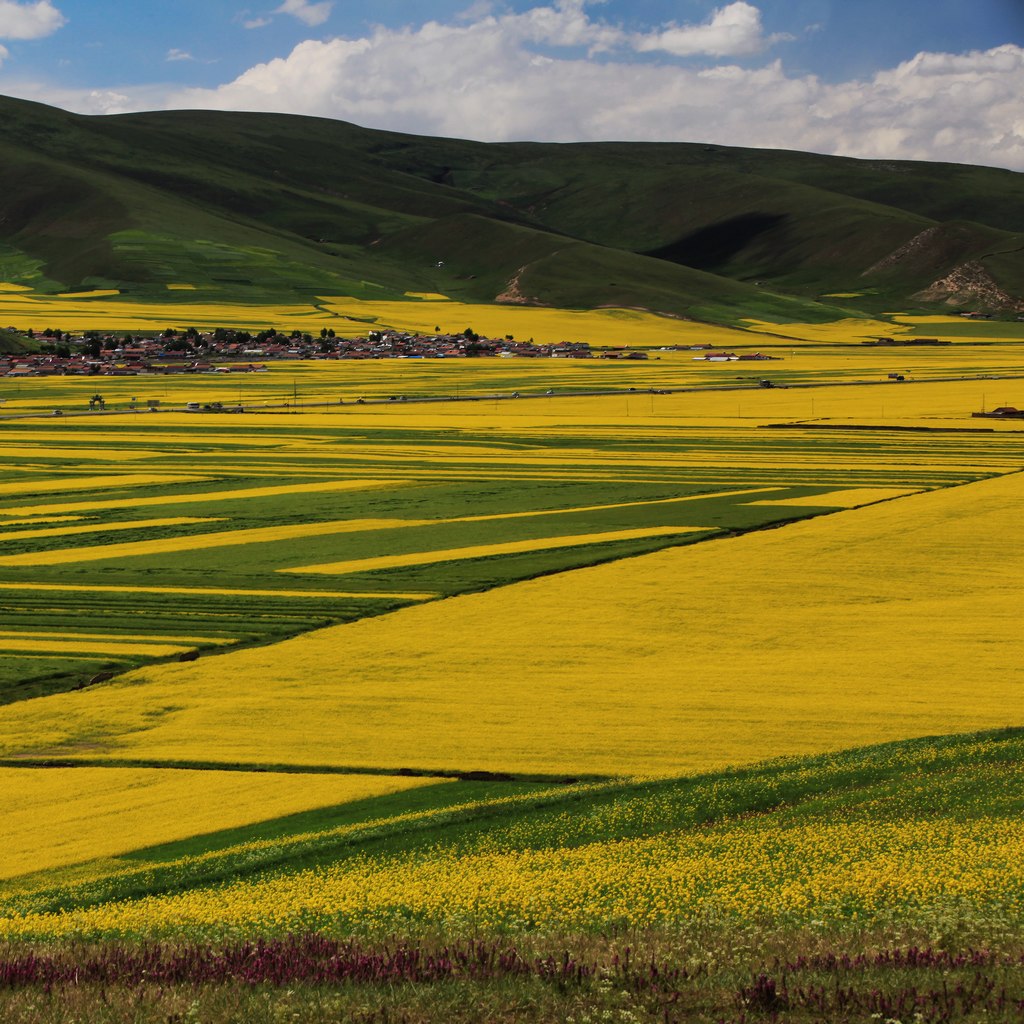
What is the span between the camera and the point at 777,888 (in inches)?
738

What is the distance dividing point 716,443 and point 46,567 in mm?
51966

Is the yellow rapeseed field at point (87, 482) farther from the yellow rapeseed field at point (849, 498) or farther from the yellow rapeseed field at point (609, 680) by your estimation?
the yellow rapeseed field at point (609, 680)

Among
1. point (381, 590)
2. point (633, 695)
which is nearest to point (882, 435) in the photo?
point (381, 590)

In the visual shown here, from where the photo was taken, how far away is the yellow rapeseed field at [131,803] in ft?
76.2

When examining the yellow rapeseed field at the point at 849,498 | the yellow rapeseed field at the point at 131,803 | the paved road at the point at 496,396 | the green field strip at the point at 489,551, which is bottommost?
the yellow rapeseed field at the point at 131,803

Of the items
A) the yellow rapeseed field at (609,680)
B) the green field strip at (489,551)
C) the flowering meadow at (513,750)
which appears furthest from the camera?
the green field strip at (489,551)

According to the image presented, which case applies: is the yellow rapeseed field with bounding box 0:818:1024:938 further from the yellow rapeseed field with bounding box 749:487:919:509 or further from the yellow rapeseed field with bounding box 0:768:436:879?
the yellow rapeseed field with bounding box 749:487:919:509

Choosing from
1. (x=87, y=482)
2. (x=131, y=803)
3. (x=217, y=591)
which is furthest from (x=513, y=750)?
(x=87, y=482)

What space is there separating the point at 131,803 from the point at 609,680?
1231cm

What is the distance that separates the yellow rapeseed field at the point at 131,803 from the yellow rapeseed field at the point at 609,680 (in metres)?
1.26

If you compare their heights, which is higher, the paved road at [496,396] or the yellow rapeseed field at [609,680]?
the paved road at [496,396]

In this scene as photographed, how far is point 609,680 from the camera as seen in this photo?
33438 mm

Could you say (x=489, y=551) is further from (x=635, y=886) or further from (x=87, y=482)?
(x=635, y=886)

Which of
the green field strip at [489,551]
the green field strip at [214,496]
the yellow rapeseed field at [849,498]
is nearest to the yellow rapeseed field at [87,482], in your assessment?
the green field strip at [214,496]
